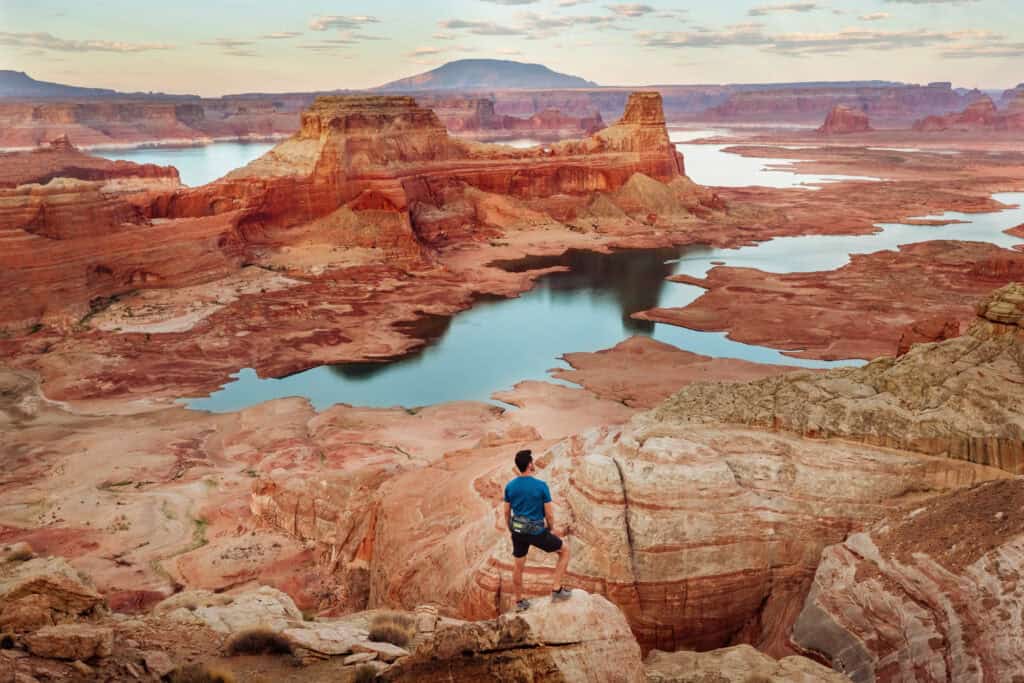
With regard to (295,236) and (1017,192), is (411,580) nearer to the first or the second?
(295,236)

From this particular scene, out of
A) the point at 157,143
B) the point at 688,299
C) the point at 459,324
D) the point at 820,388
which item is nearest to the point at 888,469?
the point at 820,388

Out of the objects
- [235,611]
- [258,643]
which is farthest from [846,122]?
[258,643]

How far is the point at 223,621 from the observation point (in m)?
11.2

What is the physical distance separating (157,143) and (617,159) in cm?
12146

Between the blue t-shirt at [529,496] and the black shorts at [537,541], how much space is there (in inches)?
8.0

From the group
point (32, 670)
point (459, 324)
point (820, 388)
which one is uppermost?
point (820, 388)

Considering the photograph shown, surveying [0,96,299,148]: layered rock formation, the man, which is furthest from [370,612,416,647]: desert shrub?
[0,96,299,148]: layered rock formation

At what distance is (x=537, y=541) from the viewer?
28.8ft

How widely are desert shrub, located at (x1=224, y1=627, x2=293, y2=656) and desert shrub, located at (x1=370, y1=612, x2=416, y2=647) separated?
121 cm

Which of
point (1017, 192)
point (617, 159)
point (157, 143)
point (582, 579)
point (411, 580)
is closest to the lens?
point (582, 579)

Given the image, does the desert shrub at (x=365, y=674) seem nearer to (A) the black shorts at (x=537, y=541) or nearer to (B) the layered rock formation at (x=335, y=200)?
(A) the black shorts at (x=537, y=541)

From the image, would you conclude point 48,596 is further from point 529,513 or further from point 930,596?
point 930,596

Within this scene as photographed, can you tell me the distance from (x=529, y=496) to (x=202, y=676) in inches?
162

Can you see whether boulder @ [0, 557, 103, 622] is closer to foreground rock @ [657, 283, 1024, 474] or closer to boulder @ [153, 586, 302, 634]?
boulder @ [153, 586, 302, 634]
